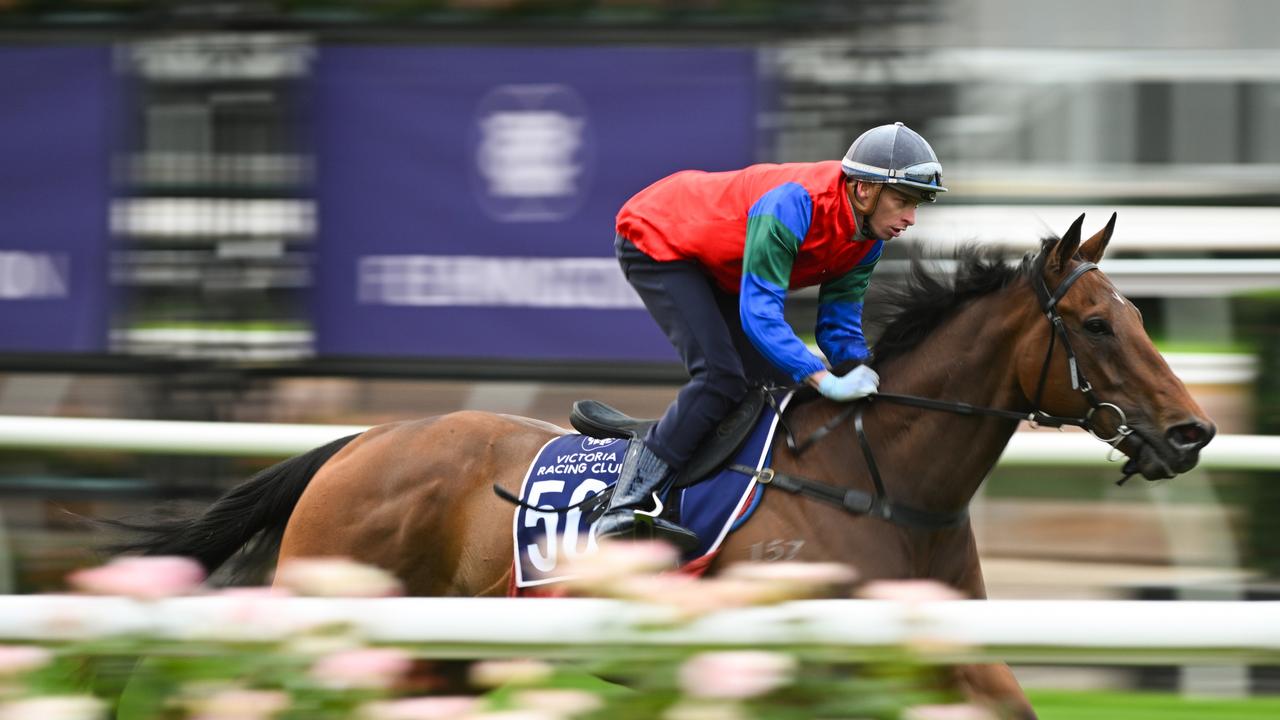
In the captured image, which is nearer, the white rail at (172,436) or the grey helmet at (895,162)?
the grey helmet at (895,162)

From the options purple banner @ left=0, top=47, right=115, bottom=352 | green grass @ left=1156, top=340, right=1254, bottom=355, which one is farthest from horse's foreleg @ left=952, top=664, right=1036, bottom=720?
purple banner @ left=0, top=47, right=115, bottom=352

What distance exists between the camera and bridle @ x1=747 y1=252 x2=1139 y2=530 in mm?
3162

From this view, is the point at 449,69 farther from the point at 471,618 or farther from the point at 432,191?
the point at 471,618

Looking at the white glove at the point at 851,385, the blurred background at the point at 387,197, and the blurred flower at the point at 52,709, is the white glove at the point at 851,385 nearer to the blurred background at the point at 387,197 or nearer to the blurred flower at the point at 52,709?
the blurred background at the point at 387,197

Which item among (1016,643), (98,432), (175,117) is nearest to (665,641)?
(1016,643)

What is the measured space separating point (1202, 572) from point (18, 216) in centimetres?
408

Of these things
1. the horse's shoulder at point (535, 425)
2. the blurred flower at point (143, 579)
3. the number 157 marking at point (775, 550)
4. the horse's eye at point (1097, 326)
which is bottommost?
the number 157 marking at point (775, 550)

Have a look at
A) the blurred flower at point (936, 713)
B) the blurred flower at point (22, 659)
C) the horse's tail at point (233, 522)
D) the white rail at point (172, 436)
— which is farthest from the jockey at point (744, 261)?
the blurred flower at point (22, 659)

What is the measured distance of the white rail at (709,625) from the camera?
1709 mm

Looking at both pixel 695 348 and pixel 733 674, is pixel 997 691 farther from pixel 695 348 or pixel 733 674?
pixel 733 674

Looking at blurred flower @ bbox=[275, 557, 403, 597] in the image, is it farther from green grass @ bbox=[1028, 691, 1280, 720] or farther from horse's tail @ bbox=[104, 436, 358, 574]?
green grass @ bbox=[1028, 691, 1280, 720]

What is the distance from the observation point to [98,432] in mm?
4621

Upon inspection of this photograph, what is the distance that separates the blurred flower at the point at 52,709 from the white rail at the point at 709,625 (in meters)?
0.09

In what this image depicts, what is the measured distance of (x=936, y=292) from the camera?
346 centimetres
